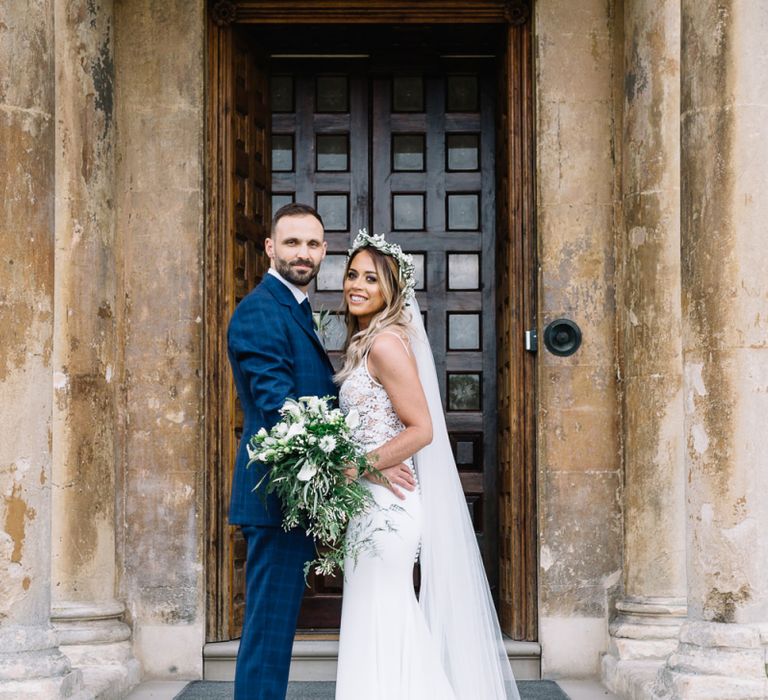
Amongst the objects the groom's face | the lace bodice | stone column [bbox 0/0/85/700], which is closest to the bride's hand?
the lace bodice

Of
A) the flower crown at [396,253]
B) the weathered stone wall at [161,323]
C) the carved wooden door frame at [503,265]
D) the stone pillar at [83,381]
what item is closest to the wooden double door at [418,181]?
the carved wooden door frame at [503,265]

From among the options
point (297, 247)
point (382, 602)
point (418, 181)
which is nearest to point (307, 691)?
point (382, 602)

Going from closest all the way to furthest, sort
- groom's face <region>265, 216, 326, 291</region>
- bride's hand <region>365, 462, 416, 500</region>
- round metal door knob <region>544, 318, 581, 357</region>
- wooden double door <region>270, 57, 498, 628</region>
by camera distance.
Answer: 1. groom's face <region>265, 216, 326, 291</region>
2. bride's hand <region>365, 462, 416, 500</region>
3. round metal door knob <region>544, 318, 581, 357</region>
4. wooden double door <region>270, 57, 498, 628</region>

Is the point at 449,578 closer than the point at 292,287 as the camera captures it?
No

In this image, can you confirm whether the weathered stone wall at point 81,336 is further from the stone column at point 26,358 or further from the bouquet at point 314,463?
the bouquet at point 314,463

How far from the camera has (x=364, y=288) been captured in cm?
566

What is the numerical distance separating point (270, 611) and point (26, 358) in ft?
6.76

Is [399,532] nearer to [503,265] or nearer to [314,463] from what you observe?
[314,463]

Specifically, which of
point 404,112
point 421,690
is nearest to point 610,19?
point 404,112

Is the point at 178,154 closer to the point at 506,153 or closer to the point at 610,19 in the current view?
the point at 506,153

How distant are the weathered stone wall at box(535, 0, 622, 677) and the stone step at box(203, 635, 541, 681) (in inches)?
3.9

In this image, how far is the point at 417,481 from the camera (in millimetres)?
5859

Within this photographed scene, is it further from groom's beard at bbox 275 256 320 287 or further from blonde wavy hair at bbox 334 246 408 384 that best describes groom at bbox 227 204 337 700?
blonde wavy hair at bbox 334 246 408 384

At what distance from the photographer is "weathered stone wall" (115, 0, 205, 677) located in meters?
8.26
